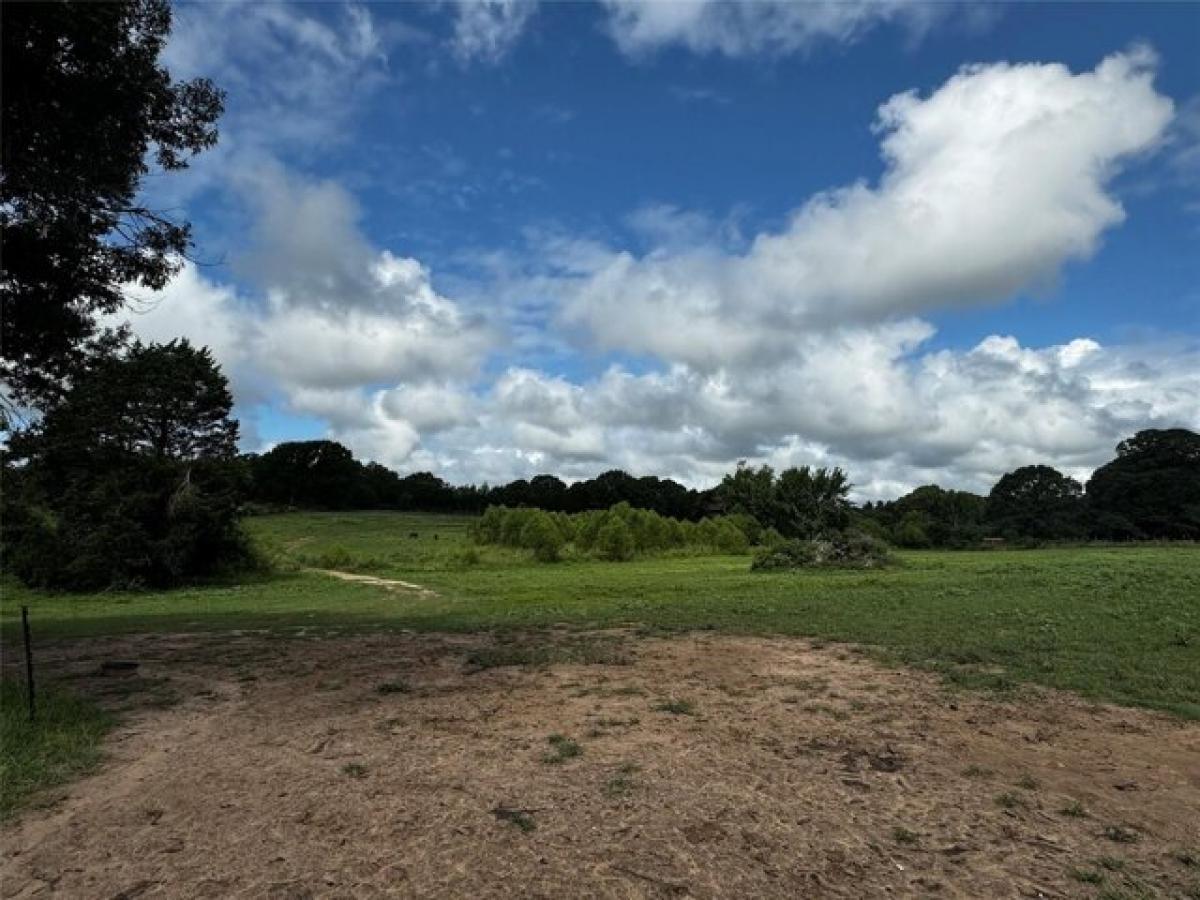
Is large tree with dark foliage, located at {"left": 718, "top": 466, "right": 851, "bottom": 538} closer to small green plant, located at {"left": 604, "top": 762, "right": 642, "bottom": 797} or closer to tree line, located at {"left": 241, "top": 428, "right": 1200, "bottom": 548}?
tree line, located at {"left": 241, "top": 428, "right": 1200, "bottom": 548}

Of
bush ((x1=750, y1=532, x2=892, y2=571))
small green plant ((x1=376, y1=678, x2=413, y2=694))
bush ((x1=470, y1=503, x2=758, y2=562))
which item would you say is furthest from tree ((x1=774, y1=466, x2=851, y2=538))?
small green plant ((x1=376, y1=678, x2=413, y2=694))

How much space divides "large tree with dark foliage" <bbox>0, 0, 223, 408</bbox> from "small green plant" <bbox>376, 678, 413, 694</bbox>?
6.25 meters

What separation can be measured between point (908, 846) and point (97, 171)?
10548 mm

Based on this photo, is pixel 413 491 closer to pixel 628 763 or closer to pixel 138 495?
pixel 138 495

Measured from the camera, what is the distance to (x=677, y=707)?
362 inches

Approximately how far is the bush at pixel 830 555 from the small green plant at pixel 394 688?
29.7 meters

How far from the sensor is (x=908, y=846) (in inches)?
212

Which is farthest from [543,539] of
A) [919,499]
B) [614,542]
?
[919,499]

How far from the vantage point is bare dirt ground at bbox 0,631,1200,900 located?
4984mm

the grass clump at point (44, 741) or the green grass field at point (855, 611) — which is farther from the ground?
the green grass field at point (855, 611)

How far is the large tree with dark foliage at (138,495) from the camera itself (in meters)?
34.4

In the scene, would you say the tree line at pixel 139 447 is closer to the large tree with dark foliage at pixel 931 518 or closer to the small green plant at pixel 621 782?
the large tree with dark foliage at pixel 931 518

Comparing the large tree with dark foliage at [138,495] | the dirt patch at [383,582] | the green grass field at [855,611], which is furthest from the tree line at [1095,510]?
the large tree with dark foliage at [138,495]

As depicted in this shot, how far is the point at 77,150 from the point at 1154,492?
92.5m
